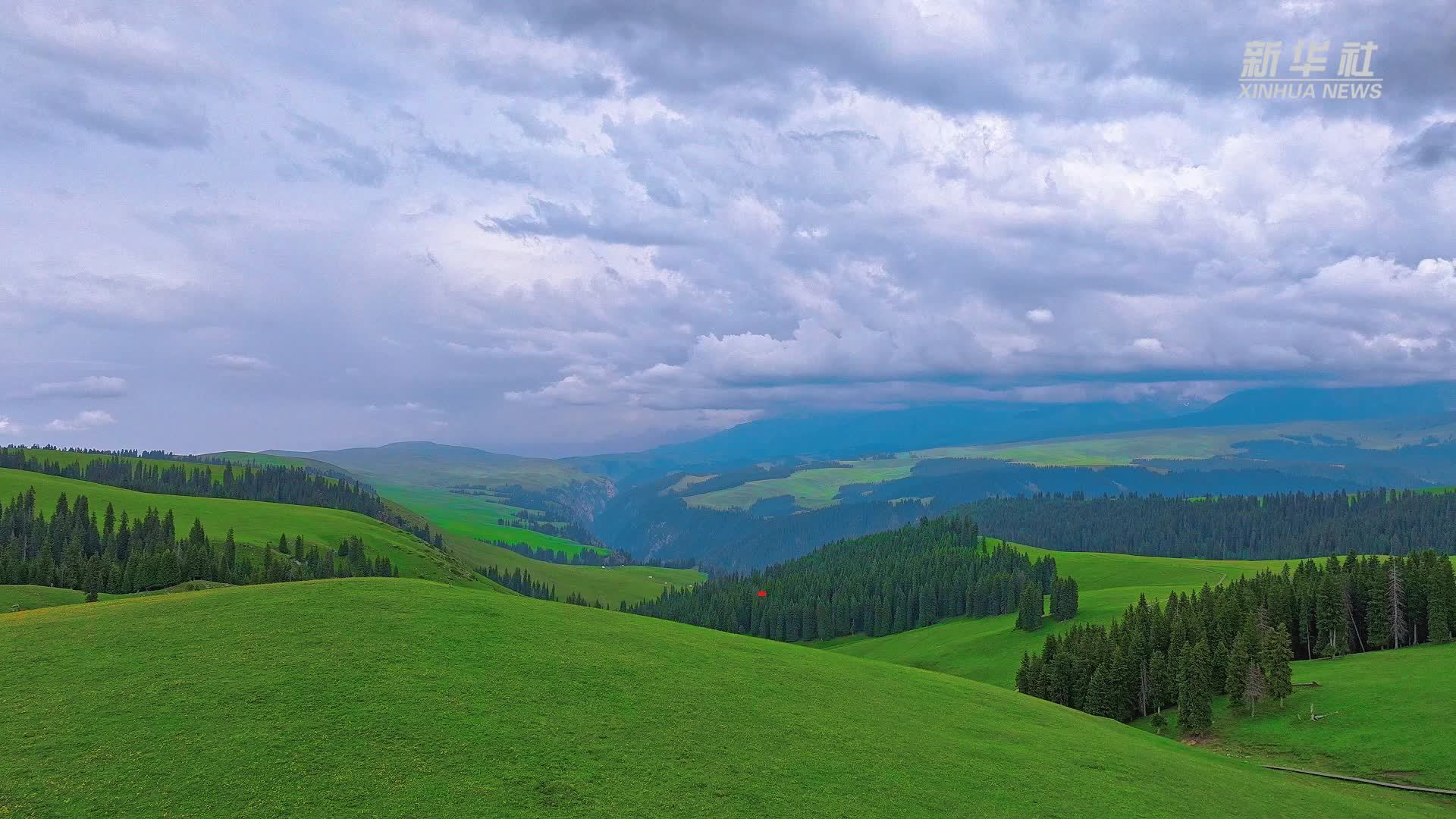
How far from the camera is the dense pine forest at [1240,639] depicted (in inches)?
3086

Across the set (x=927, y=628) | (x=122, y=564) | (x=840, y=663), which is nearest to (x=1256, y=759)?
(x=840, y=663)

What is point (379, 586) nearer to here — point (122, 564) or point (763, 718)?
point (763, 718)

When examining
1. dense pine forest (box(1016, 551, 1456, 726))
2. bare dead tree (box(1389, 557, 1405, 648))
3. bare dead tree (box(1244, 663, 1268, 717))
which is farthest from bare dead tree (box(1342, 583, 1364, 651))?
bare dead tree (box(1244, 663, 1268, 717))

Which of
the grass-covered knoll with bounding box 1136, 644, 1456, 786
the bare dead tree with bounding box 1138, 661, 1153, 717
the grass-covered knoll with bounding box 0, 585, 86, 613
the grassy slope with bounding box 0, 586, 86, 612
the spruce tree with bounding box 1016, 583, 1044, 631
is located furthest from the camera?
the spruce tree with bounding box 1016, 583, 1044, 631

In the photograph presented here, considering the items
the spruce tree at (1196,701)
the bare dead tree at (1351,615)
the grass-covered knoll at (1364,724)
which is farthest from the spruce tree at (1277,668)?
the bare dead tree at (1351,615)

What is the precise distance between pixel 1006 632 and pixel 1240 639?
73.6 metres

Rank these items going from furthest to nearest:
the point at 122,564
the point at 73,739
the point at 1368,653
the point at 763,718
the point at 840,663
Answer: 1. the point at 122,564
2. the point at 1368,653
3. the point at 840,663
4. the point at 763,718
5. the point at 73,739

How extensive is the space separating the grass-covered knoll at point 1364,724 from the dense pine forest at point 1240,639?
2.87m

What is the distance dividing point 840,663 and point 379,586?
109 ft

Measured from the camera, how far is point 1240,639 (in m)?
81.6

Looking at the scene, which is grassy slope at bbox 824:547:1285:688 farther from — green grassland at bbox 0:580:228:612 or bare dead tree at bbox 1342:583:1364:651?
green grassland at bbox 0:580:228:612

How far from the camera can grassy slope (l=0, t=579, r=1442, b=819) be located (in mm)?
29391

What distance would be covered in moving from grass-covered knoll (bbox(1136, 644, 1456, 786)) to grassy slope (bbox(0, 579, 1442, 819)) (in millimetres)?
7660

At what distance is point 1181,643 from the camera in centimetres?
8650
